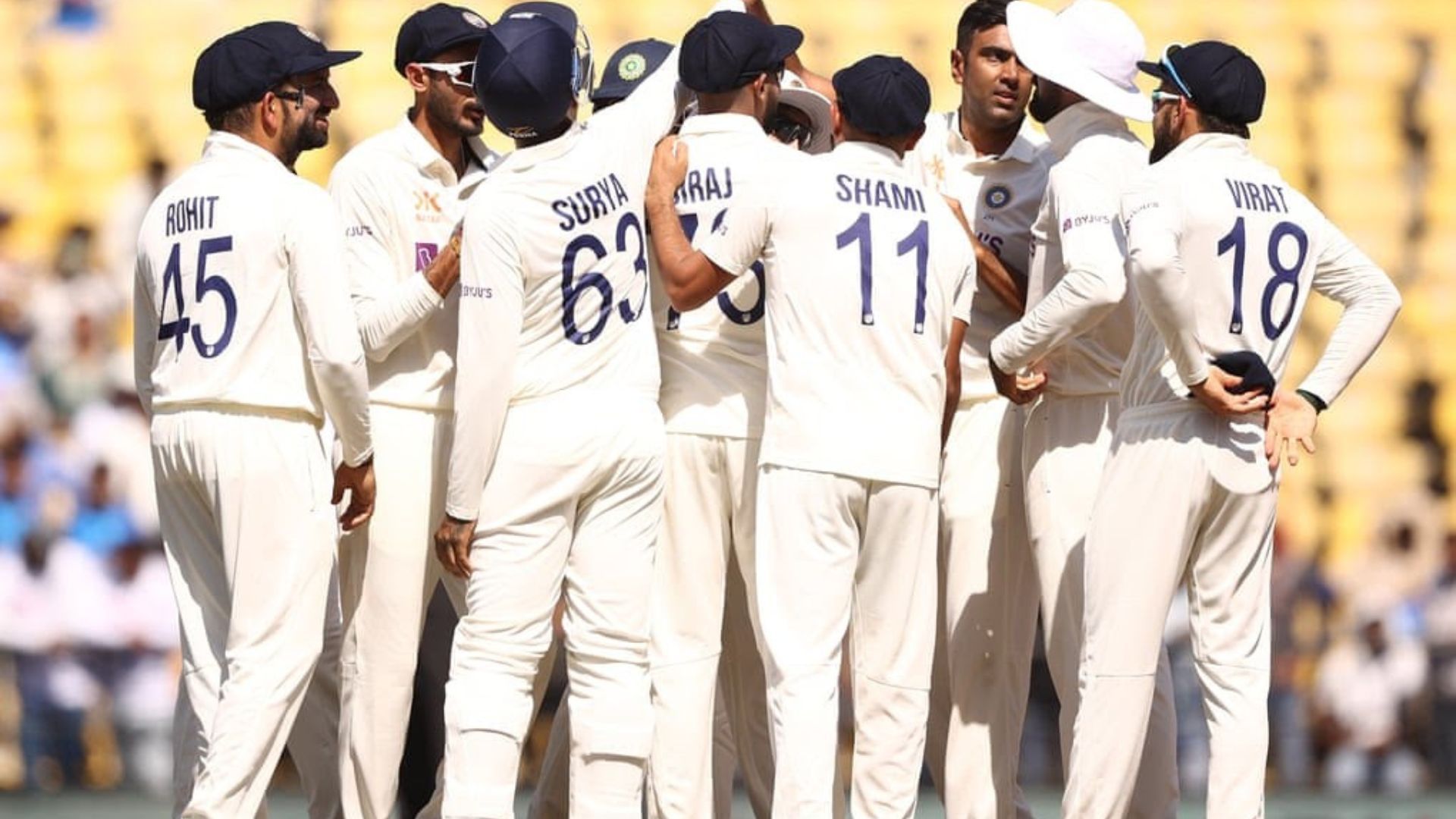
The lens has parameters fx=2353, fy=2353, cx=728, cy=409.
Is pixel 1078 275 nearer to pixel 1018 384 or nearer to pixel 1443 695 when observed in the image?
pixel 1018 384

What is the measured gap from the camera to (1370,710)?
11688mm

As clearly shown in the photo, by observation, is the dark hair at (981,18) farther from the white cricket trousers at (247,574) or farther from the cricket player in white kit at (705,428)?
the white cricket trousers at (247,574)

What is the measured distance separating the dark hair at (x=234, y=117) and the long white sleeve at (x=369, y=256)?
390 millimetres

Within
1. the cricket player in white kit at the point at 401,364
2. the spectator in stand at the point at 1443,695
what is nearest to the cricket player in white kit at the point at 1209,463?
the cricket player in white kit at the point at 401,364

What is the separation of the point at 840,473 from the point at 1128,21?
1950 mm

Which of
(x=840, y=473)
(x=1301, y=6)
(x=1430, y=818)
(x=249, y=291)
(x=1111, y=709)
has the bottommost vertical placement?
(x=1430, y=818)

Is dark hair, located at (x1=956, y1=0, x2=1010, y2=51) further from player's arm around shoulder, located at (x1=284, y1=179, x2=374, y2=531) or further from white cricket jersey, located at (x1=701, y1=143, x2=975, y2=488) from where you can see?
player's arm around shoulder, located at (x1=284, y1=179, x2=374, y2=531)

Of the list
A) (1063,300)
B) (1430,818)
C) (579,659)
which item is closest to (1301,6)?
(1430,818)

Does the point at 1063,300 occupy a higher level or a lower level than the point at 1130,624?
higher

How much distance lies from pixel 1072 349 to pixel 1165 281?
0.98 meters

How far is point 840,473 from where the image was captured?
679 cm

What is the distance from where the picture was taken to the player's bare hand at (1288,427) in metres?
6.73

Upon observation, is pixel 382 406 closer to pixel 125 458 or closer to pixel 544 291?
pixel 544 291

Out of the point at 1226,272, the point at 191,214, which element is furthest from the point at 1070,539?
the point at 191,214
